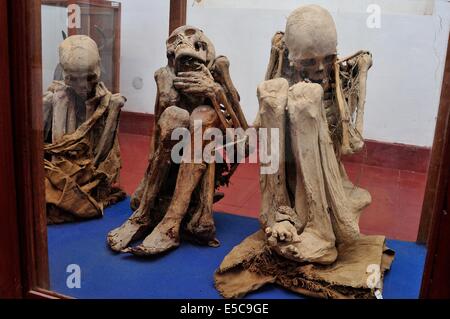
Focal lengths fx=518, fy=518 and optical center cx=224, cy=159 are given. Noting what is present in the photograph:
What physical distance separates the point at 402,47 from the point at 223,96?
707 mm

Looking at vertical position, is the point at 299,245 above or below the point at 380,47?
below

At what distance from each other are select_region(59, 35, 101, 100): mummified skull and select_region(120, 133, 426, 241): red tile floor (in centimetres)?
29

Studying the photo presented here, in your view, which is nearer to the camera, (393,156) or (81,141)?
(393,156)

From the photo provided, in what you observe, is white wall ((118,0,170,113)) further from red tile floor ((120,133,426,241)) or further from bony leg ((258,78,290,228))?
bony leg ((258,78,290,228))

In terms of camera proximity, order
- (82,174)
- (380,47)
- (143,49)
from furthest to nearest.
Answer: (82,174), (143,49), (380,47)

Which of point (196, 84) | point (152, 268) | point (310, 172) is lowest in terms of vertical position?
point (152, 268)

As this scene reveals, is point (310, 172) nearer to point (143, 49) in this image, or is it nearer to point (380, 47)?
point (380, 47)

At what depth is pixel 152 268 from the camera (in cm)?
187

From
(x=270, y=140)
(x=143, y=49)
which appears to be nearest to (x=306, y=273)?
(x=270, y=140)

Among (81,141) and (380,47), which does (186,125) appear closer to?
(81,141)

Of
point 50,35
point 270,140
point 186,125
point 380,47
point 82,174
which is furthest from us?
point 82,174

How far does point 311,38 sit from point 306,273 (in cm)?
79

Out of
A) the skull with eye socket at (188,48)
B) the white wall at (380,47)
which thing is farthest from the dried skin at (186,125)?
the white wall at (380,47)

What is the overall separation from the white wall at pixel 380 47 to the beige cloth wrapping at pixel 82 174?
638 millimetres
